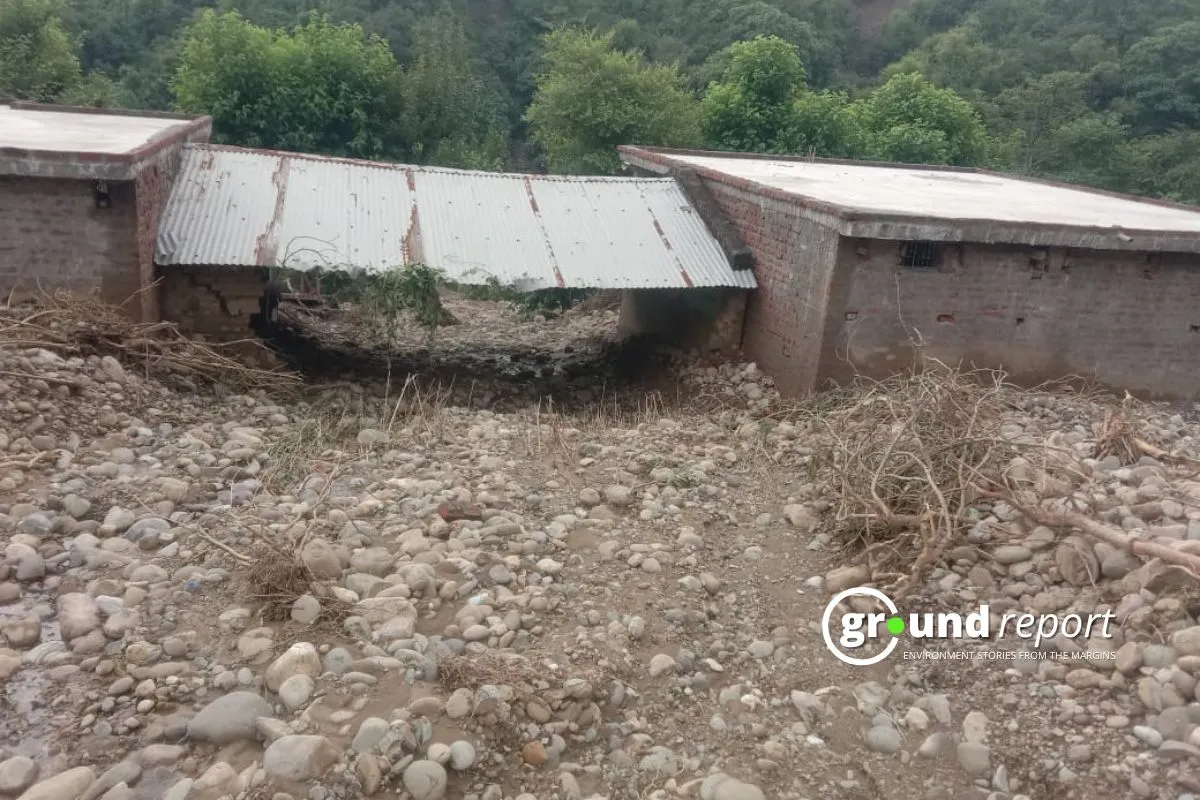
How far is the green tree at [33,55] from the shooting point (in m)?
18.2

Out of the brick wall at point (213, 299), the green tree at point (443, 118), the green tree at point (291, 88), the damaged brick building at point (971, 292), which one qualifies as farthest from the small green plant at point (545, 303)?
the green tree at point (291, 88)

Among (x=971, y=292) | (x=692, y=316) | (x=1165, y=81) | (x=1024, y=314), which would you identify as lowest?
(x=692, y=316)

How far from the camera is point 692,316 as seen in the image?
912cm

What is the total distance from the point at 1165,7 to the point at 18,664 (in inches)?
1665

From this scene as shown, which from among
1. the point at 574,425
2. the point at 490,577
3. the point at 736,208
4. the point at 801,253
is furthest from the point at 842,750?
the point at 736,208

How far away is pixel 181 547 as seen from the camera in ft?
13.7

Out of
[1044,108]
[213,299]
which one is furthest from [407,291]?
[1044,108]

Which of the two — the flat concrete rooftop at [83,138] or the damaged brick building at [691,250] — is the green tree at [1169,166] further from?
the flat concrete rooftop at [83,138]

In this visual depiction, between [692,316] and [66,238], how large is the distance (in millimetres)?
5456

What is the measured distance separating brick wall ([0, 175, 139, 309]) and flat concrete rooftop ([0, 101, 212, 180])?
22 cm

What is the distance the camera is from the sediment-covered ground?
10.1ft

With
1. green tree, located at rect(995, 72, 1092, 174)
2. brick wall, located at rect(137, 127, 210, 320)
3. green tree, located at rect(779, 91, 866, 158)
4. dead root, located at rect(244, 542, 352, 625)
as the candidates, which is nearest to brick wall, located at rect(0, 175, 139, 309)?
brick wall, located at rect(137, 127, 210, 320)

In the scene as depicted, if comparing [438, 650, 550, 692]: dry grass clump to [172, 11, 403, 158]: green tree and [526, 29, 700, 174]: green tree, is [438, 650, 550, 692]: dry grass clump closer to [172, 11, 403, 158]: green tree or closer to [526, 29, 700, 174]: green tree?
[526, 29, 700, 174]: green tree

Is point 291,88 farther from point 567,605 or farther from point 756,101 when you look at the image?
point 567,605
